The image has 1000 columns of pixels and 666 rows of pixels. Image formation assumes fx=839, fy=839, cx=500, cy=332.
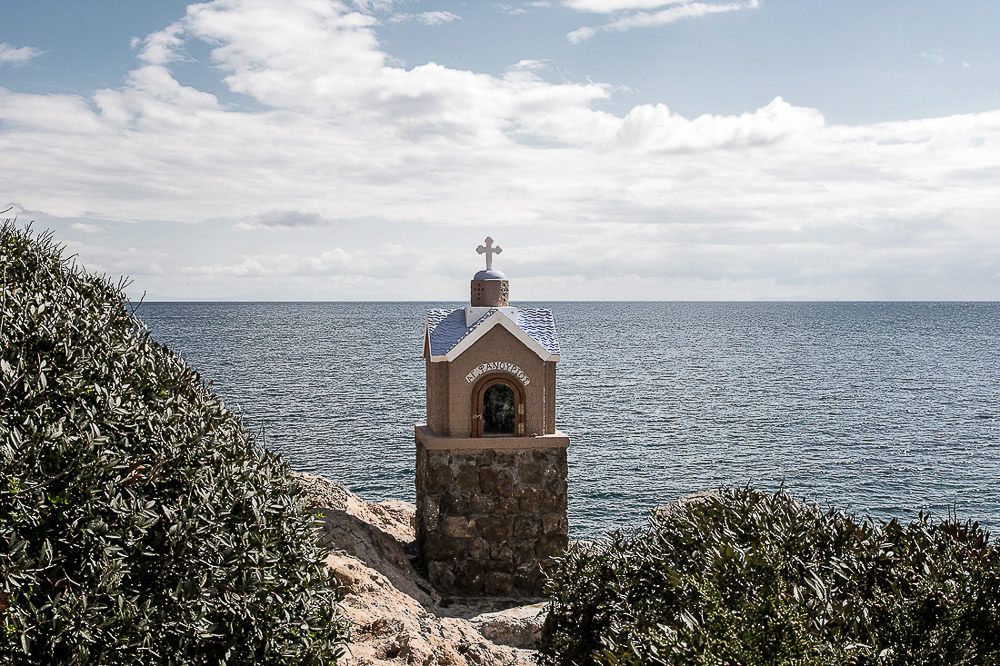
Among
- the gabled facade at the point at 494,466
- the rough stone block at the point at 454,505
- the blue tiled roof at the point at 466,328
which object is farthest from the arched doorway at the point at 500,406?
the rough stone block at the point at 454,505

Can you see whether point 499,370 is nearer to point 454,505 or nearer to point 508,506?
point 508,506

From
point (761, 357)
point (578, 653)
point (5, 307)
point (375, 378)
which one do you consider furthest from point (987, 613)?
point (761, 357)

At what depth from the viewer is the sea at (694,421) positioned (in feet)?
102

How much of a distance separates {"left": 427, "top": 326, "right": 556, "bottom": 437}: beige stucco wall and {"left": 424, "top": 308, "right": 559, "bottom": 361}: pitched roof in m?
0.15

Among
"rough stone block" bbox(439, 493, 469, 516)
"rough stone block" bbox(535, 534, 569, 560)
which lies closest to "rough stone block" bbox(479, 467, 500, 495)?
"rough stone block" bbox(439, 493, 469, 516)

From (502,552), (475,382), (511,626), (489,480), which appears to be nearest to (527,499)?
(489,480)

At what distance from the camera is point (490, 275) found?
1816 centimetres

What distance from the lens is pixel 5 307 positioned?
19.8 ft

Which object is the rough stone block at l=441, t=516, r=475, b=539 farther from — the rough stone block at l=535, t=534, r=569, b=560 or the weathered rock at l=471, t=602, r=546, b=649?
the weathered rock at l=471, t=602, r=546, b=649

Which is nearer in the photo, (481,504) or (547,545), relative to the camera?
(481,504)

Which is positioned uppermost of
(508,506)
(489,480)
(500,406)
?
(500,406)

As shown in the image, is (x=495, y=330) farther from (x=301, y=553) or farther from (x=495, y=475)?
(x=301, y=553)

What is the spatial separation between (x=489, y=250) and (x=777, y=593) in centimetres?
1270

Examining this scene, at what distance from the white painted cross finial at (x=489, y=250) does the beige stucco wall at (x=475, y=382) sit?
2089 millimetres
